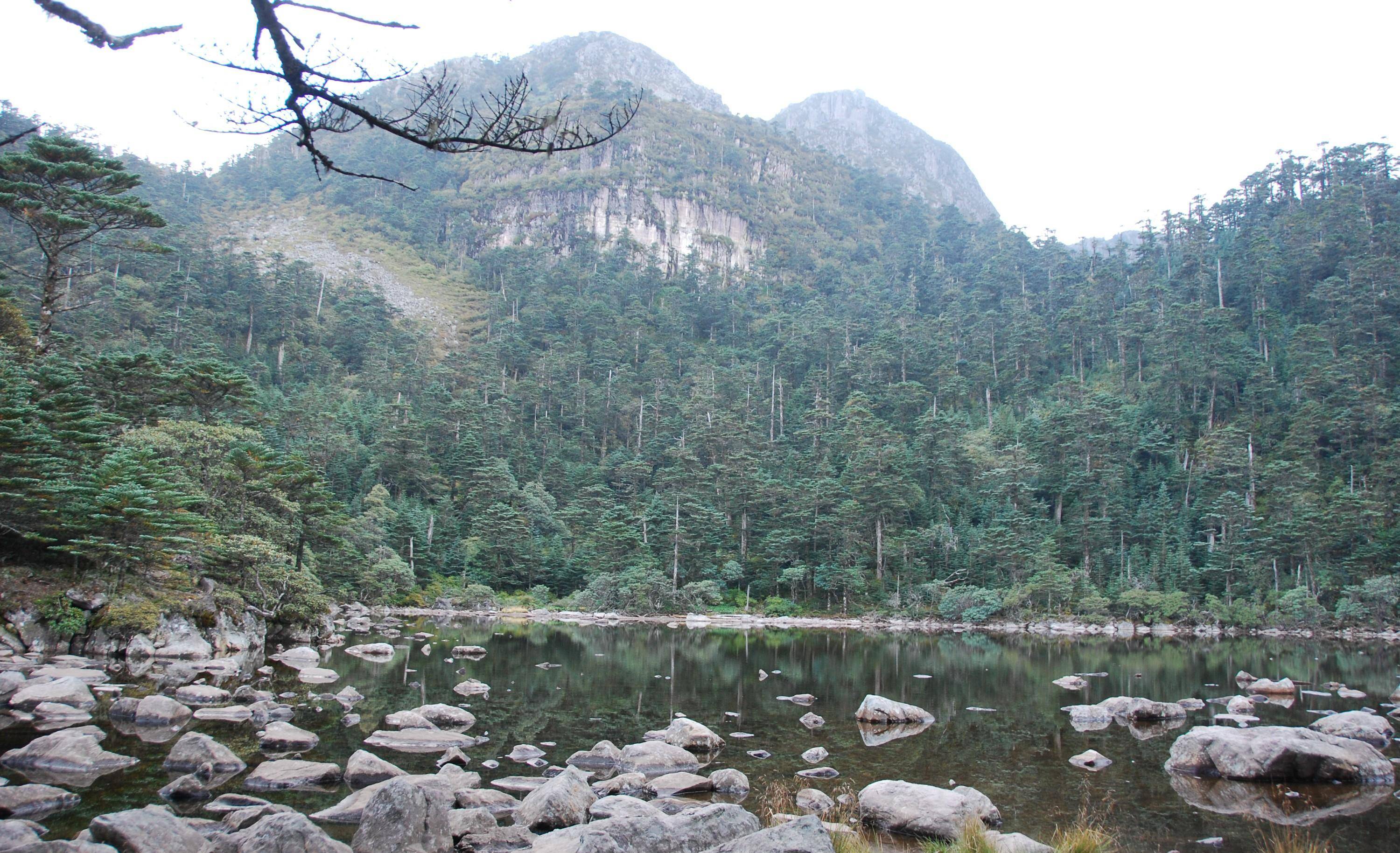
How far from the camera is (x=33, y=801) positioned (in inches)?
294

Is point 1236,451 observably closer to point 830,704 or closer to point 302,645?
point 830,704

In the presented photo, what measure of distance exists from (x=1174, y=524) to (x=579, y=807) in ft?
163

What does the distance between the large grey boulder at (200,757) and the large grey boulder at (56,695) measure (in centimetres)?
405

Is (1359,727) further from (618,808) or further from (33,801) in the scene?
(33,801)

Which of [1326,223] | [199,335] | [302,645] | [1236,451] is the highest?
[1326,223]

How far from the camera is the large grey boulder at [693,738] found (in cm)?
1209

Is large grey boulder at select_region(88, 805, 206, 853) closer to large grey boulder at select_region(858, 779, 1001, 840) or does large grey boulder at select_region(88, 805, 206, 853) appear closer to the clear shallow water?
the clear shallow water

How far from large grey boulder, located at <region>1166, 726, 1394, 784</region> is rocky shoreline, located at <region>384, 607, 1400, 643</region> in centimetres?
2926

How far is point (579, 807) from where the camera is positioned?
820 cm

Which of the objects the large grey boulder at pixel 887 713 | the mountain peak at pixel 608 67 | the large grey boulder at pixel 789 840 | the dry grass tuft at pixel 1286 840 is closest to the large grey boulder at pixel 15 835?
the large grey boulder at pixel 789 840

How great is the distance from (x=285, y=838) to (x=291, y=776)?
3.63 meters

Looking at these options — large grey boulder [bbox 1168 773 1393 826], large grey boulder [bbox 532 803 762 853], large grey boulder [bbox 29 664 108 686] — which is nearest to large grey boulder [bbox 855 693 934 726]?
large grey boulder [bbox 1168 773 1393 826]

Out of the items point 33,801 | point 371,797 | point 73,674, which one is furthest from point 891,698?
point 73,674

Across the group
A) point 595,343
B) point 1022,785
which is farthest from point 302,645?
point 595,343
